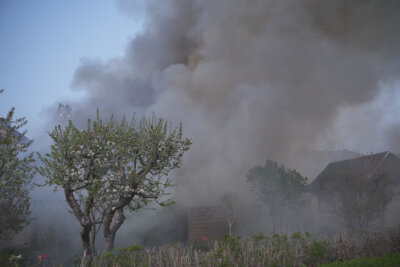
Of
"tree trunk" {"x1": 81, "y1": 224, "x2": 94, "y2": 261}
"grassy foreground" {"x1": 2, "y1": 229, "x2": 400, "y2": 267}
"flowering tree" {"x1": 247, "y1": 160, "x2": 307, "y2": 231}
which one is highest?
"flowering tree" {"x1": 247, "y1": 160, "x2": 307, "y2": 231}

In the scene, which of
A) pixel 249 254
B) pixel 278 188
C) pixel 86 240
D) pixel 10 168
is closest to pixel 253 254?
pixel 249 254

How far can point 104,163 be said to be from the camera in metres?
8.85

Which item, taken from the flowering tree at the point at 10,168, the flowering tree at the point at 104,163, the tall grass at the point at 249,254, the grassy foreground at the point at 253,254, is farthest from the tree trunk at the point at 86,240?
the flowering tree at the point at 10,168

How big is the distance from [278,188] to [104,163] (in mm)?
15936

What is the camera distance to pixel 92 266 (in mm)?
7688

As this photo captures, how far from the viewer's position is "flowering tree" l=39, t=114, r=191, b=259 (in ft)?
27.5

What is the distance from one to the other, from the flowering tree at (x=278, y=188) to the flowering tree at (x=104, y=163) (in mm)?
13554

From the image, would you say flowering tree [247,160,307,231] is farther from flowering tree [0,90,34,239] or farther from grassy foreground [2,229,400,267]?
flowering tree [0,90,34,239]

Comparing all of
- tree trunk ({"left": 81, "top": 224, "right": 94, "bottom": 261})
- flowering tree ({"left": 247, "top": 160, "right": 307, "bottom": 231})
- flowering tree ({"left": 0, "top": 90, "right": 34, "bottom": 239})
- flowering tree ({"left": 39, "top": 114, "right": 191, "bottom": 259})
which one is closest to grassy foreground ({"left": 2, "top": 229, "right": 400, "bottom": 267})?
tree trunk ({"left": 81, "top": 224, "right": 94, "bottom": 261})

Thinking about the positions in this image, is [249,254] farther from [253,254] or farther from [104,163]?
[104,163]

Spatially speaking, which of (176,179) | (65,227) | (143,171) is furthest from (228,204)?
(143,171)

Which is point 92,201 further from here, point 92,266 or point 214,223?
point 214,223

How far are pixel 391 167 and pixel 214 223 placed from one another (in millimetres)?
15985

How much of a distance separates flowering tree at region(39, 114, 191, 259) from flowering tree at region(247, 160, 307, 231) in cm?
1355
